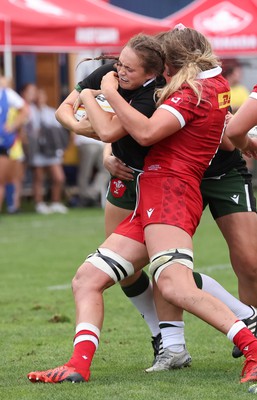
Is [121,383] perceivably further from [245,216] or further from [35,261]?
[35,261]

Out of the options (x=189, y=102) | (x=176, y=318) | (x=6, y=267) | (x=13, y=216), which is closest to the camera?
(x=189, y=102)

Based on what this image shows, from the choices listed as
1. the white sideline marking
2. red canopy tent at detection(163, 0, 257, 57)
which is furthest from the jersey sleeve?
red canopy tent at detection(163, 0, 257, 57)

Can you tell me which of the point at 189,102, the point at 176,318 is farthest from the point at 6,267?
the point at 189,102

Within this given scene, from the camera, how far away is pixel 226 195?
6.13 m

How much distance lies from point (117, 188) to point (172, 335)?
0.89 meters

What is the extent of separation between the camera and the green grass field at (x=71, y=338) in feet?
17.4

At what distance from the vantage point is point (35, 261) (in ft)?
37.9

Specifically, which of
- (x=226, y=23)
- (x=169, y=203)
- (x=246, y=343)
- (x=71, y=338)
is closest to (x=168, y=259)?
(x=169, y=203)

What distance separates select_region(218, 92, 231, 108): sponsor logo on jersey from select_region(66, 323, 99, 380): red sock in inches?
53.4

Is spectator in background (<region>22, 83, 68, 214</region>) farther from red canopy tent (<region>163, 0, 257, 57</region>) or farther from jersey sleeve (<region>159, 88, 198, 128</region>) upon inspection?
jersey sleeve (<region>159, 88, 198, 128</region>)

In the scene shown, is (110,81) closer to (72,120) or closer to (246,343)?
(72,120)

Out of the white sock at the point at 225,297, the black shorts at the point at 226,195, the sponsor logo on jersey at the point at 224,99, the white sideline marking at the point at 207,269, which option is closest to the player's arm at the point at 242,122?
the sponsor logo on jersey at the point at 224,99

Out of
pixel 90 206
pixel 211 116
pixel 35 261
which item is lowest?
pixel 90 206

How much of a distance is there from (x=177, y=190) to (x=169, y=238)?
26 centimetres
